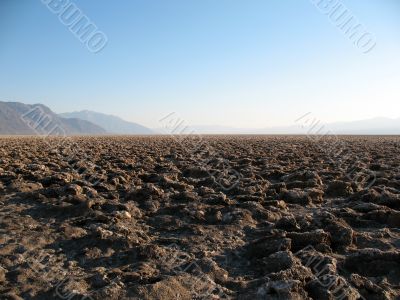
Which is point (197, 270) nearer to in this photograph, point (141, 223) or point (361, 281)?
point (361, 281)

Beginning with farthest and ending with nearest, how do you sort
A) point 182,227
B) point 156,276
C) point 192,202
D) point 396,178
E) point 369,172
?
point 369,172
point 396,178
point 192,202
point 182,227
point 156,276

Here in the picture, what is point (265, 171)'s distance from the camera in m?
10.7

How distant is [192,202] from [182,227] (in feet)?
4.87

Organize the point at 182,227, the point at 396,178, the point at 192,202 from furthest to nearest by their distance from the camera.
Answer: the point at 396,178
the point at 192,202
the point at 182,227

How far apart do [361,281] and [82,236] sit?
3.19 meters

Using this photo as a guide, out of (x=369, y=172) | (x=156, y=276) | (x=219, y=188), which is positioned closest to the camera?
(x=156, y=276)

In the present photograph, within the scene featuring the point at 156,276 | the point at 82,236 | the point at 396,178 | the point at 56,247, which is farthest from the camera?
the point at 396,178

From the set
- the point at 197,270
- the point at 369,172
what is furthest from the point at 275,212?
the point at 369,172

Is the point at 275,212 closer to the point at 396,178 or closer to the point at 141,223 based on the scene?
the point at 141,223

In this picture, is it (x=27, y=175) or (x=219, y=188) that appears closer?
(x=219, y=188)

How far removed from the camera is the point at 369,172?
10406mm

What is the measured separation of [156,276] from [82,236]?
1638mm

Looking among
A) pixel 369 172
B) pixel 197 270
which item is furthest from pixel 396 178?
pixel 197 270

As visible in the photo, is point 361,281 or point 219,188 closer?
point 361,281
